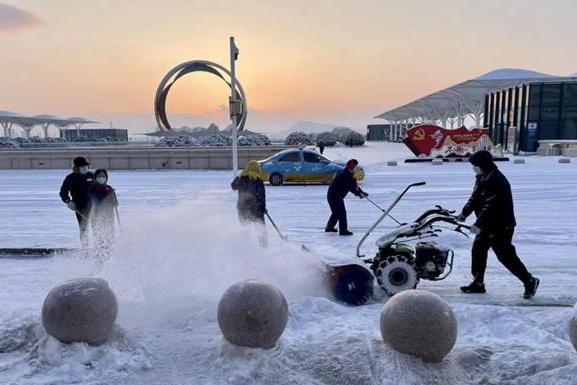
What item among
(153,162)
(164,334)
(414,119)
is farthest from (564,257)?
(414,119)

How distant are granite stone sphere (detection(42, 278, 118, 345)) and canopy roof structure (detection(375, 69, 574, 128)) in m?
48.7

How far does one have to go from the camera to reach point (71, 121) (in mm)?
128625

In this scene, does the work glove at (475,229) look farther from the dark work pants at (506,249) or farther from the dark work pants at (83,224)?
the dark work pants at (83,224)

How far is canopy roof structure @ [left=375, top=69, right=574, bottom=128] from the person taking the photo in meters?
49.3

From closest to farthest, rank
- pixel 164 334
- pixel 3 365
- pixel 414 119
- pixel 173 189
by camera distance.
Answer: pixel 3 365
pixel 164 334
pixel 173 189
pixel 414 119

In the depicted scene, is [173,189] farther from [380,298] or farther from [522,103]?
[522,103]

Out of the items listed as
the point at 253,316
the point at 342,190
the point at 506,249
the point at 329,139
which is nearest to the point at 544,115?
the point at 329,139

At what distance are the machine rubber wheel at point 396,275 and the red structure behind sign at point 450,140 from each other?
2692 cm

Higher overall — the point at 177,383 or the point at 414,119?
the point at 414,119

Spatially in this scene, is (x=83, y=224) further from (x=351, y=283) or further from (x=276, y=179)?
(x=276, y=179)

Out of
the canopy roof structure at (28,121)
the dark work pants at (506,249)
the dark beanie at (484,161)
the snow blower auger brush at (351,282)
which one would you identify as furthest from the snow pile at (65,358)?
the canopy roof structure at (28,121)

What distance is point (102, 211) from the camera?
25.1ft

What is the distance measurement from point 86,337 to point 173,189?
1359cm

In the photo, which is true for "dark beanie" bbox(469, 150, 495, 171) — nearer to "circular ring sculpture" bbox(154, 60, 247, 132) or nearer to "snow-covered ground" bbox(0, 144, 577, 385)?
"snow-covered ground" bbox(0, 144, 577, 385)
